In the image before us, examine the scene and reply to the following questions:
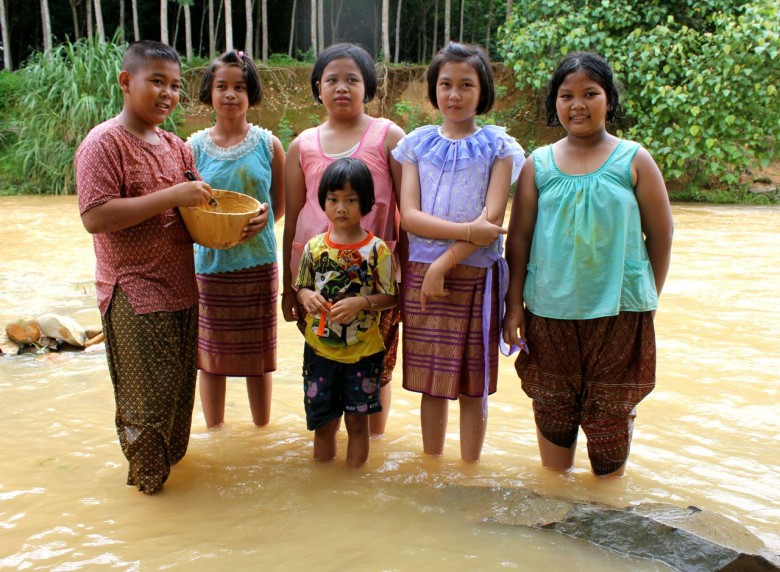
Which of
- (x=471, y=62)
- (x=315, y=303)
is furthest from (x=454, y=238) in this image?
(x=471, y=62)

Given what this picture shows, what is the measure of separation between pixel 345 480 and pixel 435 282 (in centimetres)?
89

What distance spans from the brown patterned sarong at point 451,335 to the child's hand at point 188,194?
33.3 inches

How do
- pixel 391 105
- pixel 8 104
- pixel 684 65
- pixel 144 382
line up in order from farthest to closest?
1. pixel 391 105
2. pixel 8 104
3. pixel 684 65
4. pixel 144 382

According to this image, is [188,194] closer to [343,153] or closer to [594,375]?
[343,153]

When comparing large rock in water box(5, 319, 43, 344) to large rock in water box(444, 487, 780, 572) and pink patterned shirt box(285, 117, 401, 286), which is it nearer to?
pink patterned shirt box(285, 117, 401, 286)

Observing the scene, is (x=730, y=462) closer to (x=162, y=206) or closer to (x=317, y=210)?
(x=317, y=210)

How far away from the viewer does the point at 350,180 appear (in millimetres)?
2725

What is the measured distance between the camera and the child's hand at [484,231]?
260 cm

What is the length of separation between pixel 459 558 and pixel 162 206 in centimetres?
155

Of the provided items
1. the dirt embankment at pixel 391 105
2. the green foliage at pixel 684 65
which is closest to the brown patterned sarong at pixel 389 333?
the green foliage at pixel 684 65

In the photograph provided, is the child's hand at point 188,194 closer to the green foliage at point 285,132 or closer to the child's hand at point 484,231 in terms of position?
the child's hand at point 484,231

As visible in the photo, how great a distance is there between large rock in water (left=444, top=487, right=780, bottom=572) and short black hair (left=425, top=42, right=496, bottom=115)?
153 centimetres

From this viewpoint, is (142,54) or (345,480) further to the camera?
(345,480)

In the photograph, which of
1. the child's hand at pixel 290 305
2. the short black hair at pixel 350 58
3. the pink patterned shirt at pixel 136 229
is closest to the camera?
the pink patterned shirt at pixel 136 229
